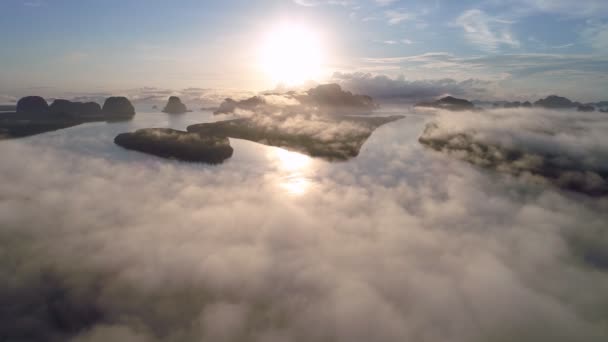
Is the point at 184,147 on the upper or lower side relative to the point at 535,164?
upper

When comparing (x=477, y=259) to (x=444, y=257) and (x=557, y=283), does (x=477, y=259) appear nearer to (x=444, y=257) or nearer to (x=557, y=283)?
(x=444, y=257)

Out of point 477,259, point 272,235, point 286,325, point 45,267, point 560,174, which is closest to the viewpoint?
point 286,325

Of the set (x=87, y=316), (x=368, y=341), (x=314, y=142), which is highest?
(x=314, y=142)

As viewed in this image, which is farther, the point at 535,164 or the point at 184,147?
the point at 184,147

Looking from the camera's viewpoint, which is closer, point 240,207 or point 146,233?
point 146,233

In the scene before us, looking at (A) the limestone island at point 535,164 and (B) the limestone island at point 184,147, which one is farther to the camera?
(B) the limestone island at point 184,147

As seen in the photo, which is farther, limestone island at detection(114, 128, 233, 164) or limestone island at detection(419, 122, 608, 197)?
limestone island at detection(114, 128, 233, 164)

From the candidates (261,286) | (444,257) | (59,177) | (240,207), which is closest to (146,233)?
(240,207)

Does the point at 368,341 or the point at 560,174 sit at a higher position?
the point at 560,174
